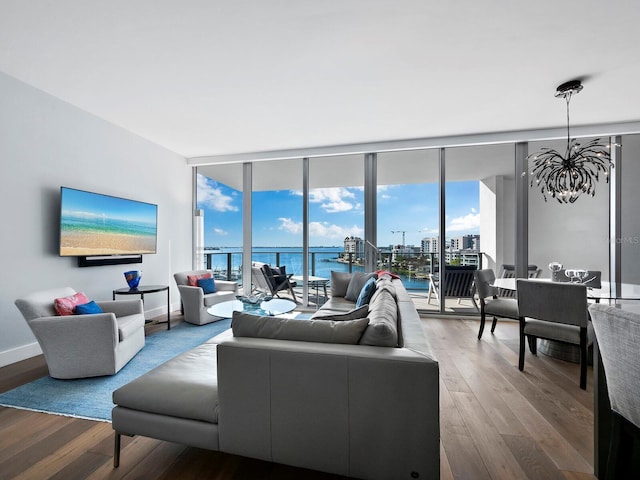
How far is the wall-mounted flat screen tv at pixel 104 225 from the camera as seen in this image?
3.27 m

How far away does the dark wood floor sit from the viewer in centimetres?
150

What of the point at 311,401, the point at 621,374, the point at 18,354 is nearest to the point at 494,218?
the point at 621,374

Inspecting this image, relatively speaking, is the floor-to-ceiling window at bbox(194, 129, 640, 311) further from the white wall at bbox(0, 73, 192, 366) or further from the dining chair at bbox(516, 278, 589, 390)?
the dining chair at bbox(516, 278, 589, 390)

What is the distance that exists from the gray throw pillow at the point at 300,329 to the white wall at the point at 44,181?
2.81m

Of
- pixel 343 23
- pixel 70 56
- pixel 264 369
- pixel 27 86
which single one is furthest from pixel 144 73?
pixel 264 369

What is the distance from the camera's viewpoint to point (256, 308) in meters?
3.22

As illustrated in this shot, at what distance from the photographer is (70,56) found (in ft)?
8.14

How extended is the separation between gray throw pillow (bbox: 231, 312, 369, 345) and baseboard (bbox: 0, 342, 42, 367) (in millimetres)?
2841

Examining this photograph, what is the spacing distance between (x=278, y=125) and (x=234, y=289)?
2534mm

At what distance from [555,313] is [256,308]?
2.77 m

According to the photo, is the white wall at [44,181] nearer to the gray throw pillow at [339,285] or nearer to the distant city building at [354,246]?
the gray throw pillow at [339,285]

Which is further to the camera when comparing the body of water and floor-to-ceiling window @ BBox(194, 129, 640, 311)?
the body of water

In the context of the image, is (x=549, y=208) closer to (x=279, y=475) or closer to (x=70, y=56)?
(x=279, y=475)

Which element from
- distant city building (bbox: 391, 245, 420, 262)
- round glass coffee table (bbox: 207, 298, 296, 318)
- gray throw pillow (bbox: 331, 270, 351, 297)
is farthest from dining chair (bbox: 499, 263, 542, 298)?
round glass coffee table (bbox: 207, 298, 296, 318)
